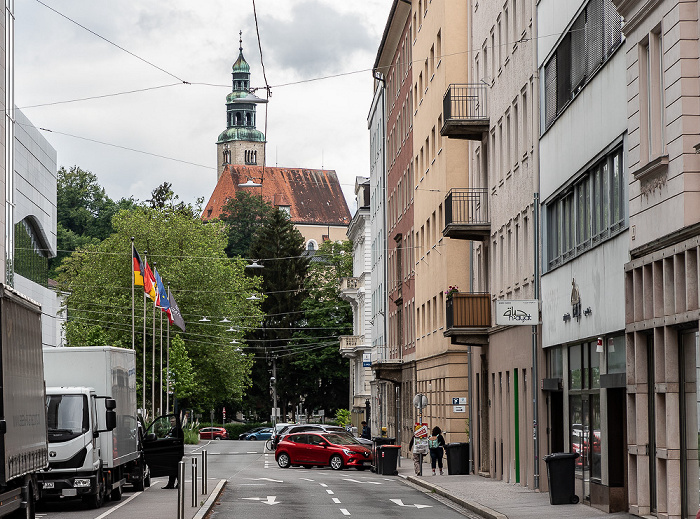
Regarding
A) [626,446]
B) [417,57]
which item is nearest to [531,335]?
[626,446]

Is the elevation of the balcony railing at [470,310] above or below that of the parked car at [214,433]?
above

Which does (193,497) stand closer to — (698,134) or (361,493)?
(361,493)

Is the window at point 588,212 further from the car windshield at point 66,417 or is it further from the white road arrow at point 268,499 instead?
the car windshield at point 66,417

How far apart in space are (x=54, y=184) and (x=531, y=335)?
60.1m

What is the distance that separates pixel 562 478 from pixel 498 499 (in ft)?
8.31

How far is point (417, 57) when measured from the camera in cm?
5550

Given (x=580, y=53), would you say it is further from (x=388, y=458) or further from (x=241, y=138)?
(x=241, y=138)

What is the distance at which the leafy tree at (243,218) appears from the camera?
136375mm

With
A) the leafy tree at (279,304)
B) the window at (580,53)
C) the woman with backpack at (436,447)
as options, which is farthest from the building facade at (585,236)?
the leafy tree at (279,304)

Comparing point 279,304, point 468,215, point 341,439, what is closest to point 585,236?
point 468,215

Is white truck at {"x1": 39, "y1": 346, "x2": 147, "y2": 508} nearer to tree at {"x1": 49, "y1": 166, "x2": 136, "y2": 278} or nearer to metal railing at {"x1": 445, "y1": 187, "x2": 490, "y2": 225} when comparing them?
metal railing at {"x1": 445, "y1": 187, "x2": 490, "y2": 225}

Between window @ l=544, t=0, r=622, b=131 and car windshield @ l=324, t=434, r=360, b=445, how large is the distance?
71.7 ft

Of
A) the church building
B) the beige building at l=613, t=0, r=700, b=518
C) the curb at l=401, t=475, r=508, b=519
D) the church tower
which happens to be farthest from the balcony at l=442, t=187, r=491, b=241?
the church tower

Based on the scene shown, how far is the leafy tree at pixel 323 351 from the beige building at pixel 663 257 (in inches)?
3474
